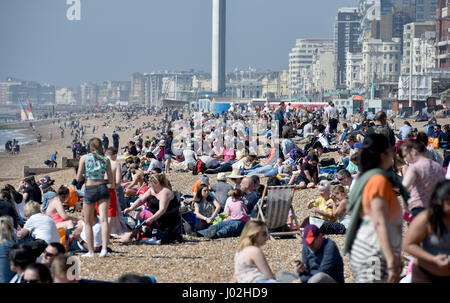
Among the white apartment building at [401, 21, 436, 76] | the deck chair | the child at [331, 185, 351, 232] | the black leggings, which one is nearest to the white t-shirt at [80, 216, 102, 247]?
the deck chair

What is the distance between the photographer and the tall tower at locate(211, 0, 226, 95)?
504 ft

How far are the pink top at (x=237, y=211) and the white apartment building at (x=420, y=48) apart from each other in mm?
83626

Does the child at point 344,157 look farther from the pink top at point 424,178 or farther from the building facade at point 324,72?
the building facade at point 324,72

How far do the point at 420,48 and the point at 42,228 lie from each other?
10929 centimetres

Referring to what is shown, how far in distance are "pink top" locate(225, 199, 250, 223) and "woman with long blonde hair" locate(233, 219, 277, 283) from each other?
3.65 meters

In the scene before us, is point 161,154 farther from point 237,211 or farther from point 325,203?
point 325,203

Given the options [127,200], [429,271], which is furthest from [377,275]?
[127,200]

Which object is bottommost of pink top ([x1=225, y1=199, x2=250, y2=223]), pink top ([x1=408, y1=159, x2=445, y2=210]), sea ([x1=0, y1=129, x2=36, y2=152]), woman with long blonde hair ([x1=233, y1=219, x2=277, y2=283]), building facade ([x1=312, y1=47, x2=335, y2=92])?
sea ([x1=0, y1=129, x2=36, y2=152])

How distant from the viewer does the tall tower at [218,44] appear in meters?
154

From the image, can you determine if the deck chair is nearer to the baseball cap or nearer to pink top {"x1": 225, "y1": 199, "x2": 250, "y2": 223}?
pink top {"x1": 225, "y1": 199, "x2": 250, "y2": 223}

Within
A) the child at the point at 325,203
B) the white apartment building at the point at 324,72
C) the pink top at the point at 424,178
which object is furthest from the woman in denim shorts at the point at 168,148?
the white apartment building at the point at 324,72

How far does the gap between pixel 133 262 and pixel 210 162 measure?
8.86 meters
